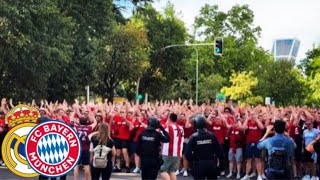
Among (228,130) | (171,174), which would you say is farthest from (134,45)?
(171,174)

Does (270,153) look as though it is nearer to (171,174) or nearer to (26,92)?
(171,174)

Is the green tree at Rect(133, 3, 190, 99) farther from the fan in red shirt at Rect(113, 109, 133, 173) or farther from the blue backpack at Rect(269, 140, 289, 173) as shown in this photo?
the blue backpack at Rect(269, 140, 289, 173)

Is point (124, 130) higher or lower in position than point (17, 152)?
lower

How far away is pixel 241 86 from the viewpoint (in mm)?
64000

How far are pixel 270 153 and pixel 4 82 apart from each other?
2426cm

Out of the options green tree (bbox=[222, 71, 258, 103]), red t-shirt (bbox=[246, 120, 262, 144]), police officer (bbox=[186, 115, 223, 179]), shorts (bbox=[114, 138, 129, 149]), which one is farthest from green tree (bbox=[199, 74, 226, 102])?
police officer (bbox=[186, 115, 223, 179])

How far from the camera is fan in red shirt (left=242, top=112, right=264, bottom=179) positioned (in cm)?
1608

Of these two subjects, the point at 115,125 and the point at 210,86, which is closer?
→ the point at 115,125

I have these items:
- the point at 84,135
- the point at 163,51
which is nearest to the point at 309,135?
the point at 84,135

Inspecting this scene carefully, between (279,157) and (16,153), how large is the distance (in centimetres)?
494

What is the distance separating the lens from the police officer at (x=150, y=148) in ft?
35.3

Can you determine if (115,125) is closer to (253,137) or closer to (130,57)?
(253,137)

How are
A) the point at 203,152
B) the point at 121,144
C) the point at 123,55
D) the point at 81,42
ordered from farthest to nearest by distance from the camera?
the point at 123,55 → the point at 81,42 → the point at 121,144 → the point at 203,152

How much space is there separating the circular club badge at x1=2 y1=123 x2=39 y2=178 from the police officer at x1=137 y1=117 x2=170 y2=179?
5.94 m
